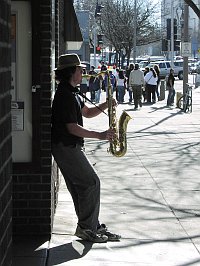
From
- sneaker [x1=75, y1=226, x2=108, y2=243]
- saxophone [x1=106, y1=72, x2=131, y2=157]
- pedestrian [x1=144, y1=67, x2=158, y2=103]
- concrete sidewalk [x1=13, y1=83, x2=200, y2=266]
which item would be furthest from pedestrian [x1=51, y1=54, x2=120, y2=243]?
pedestrian [x1=144, y1=67, x2=158, y2=103]

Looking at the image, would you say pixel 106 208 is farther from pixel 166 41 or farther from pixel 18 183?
pixel 166 41

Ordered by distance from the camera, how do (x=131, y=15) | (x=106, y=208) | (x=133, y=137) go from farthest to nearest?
(x=131, y=15) < (x=133, y=137) < (x=106, y=208)

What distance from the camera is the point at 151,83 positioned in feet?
91.8

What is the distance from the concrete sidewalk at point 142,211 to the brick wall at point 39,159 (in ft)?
0.96

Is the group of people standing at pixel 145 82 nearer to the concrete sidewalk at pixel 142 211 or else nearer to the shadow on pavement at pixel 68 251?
the concrete sidewalk at pixel 142 211

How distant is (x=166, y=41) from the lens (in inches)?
1352

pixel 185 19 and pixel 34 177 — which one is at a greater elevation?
pixel 185 19

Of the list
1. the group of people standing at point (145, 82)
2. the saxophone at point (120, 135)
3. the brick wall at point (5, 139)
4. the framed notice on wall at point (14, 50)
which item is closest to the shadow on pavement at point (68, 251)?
the saxophone at point (120, 135)

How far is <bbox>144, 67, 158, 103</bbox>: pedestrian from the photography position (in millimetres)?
27875

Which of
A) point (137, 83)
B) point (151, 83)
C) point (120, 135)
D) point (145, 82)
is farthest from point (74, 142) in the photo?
point (151, 83)

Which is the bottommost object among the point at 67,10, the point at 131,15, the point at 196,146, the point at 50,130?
the point at 196,146

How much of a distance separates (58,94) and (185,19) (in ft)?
64.7

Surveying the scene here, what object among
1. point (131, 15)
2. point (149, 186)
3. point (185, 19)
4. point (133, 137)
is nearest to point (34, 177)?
point (149, 186)

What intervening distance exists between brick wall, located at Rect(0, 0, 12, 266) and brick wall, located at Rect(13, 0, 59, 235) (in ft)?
Answer: 9.23
